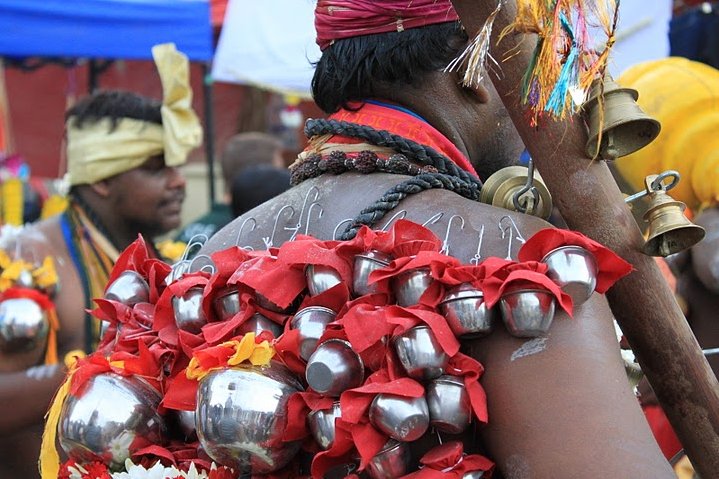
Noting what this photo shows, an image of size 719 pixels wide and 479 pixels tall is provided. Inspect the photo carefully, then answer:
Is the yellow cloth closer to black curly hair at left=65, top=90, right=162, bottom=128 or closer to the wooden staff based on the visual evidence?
black curly hair at left=65, top=90, right=162, bottom=128

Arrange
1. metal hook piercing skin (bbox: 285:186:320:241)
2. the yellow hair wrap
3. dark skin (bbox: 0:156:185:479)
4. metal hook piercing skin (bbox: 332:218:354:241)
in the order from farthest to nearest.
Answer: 1. dark skin (bbox: 0:156:185:479)
2. the yellow hair wrap
3. metal hook piercing skin (bbox: 285:186:320:241)
4. metal hook piercing skin (bbox: 332:218:354:241)

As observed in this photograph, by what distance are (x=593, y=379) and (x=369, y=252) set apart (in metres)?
0.44

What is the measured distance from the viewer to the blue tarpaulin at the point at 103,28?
23.7ft

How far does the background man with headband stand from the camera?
4.60 meters

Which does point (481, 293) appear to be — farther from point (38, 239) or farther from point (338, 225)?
point (38, 239)

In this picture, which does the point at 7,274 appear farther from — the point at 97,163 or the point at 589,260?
the point at 589,260

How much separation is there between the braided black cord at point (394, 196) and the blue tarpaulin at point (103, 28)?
5709 millimetres

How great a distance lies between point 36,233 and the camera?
4.62m

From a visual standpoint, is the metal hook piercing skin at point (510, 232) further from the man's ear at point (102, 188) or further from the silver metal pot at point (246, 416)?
the man's ear at point (102, 188)

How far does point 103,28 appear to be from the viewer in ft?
24.3

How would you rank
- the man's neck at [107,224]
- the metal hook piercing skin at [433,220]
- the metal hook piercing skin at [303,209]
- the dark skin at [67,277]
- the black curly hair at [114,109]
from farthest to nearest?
1. the black curly hair at [114,109]
2. the man's neck at [107,224]
3. the dark skin at [67,277]
4. the metal hook piercing skin at [303,209]
5. the metal hook piercing skin at [433,220]

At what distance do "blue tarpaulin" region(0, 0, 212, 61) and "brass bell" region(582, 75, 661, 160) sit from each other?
589 cm

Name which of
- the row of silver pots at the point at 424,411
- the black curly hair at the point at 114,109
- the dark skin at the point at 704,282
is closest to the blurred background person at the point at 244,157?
the black curly hair at the point at 114,109

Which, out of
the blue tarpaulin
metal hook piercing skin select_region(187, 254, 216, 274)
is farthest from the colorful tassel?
the blue tarpaulin
